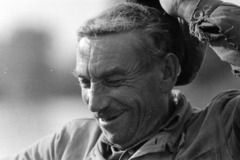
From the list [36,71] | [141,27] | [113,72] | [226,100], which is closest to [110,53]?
[113,72]

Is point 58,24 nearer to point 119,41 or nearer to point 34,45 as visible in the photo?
point 34,45

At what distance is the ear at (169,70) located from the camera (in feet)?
7.19

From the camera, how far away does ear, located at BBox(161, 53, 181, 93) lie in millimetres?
2191

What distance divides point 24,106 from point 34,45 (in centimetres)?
48

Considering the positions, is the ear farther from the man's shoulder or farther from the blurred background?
the blurred background

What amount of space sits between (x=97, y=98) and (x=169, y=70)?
34 cm

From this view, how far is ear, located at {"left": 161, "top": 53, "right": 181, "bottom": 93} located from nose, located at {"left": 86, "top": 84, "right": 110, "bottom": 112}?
26 cm

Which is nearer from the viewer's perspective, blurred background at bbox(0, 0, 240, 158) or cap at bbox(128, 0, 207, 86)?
cap at bbox(128, 0, 207, 86)

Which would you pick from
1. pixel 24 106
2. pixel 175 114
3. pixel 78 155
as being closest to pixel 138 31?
pixel 175 114

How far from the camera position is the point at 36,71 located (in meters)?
3.71

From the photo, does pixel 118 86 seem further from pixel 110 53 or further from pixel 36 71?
Answer: pixel 36 71

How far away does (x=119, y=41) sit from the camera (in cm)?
209

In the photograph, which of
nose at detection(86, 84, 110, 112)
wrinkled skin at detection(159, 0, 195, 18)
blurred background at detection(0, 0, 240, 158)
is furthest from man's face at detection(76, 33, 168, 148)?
blurred background at detection(0, 0, 240, 158)

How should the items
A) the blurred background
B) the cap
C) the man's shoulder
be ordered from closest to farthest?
the man's shoulder
the cap
the blurred background
